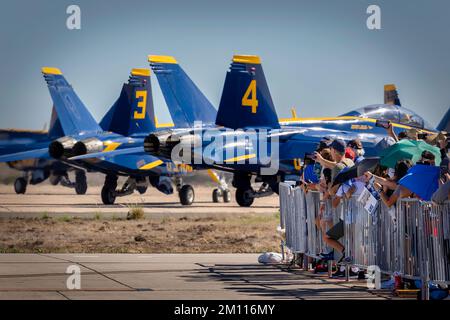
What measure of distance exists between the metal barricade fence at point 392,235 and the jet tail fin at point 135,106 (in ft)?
93.1

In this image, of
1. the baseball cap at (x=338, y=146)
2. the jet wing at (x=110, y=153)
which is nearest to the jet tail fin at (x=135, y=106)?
the jet wing at (x=110, y=153)

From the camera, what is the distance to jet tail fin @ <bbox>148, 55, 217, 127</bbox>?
39125mm

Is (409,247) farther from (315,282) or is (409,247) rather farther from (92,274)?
(92,274)

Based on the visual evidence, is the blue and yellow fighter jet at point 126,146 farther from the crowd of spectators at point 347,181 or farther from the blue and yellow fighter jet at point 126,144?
the crowd of spectators at point 347,181

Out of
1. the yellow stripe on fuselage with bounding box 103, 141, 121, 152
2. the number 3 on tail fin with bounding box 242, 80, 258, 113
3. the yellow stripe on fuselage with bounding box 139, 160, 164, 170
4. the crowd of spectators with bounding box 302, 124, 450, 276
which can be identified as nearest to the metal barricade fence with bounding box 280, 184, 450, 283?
the crowd of spectators with bounding box 302, 124, 450, 276

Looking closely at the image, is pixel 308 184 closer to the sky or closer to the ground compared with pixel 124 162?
closer to the sky

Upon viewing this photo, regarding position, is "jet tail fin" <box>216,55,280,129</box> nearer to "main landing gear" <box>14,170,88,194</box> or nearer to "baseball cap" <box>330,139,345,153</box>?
"baseball cap" <box>330,139,345,153</box>

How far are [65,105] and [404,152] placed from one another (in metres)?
35.2

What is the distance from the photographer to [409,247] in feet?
37.7

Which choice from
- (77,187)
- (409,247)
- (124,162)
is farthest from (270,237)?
(77,187)

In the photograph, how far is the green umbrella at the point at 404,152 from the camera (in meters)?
12.8
